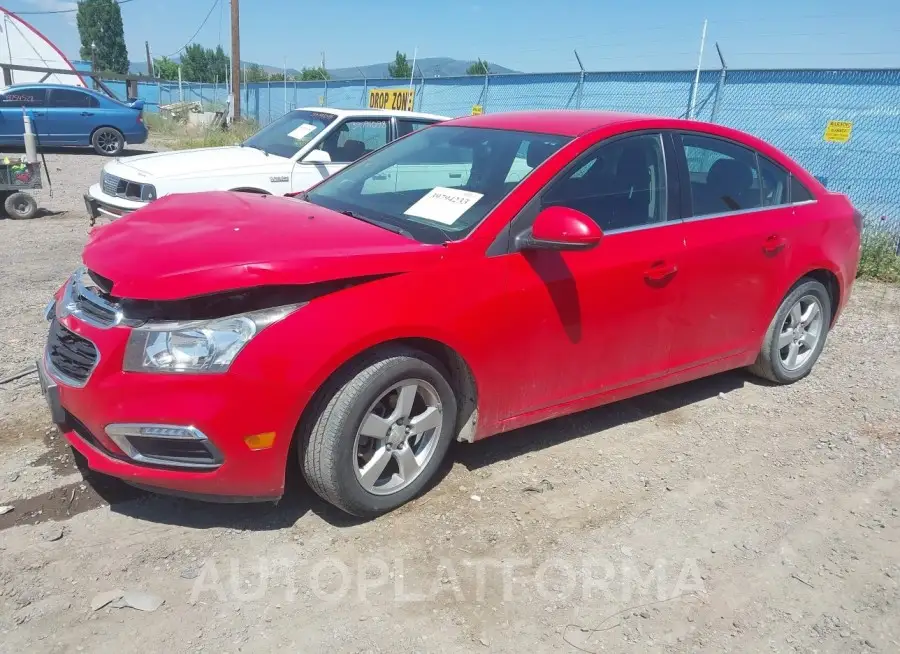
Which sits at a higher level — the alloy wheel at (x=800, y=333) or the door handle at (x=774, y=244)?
the door handle at (x=774, y=244)

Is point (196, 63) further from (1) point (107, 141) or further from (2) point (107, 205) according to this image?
(2) point (107, 205)

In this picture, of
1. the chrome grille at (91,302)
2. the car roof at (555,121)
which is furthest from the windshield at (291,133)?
the chrome grille at (91,302)

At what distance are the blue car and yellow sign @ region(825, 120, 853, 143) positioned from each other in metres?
15.8

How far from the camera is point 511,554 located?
2891 mm

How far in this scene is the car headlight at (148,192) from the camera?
6.79 meters

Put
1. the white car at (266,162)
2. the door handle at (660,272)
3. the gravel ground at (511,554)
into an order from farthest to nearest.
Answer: the white car at (266,162)
the door handle at (660,272)
the gravel ground at (511,554)

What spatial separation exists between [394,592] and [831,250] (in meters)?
3.59

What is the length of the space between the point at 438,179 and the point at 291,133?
4935 mm

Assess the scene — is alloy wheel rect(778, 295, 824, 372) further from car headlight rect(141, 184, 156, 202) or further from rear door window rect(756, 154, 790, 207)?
car headlight rect(141, 184, 156, 202)

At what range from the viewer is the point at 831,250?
15.0ft

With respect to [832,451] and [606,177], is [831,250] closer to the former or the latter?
[832,451]

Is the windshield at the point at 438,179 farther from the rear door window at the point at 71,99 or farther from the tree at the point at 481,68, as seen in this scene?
the rear door window at the point at 71,99

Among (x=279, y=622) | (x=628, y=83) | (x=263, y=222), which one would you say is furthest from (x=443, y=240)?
(x=628, y=83)

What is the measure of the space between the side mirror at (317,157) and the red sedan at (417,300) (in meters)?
3.53
